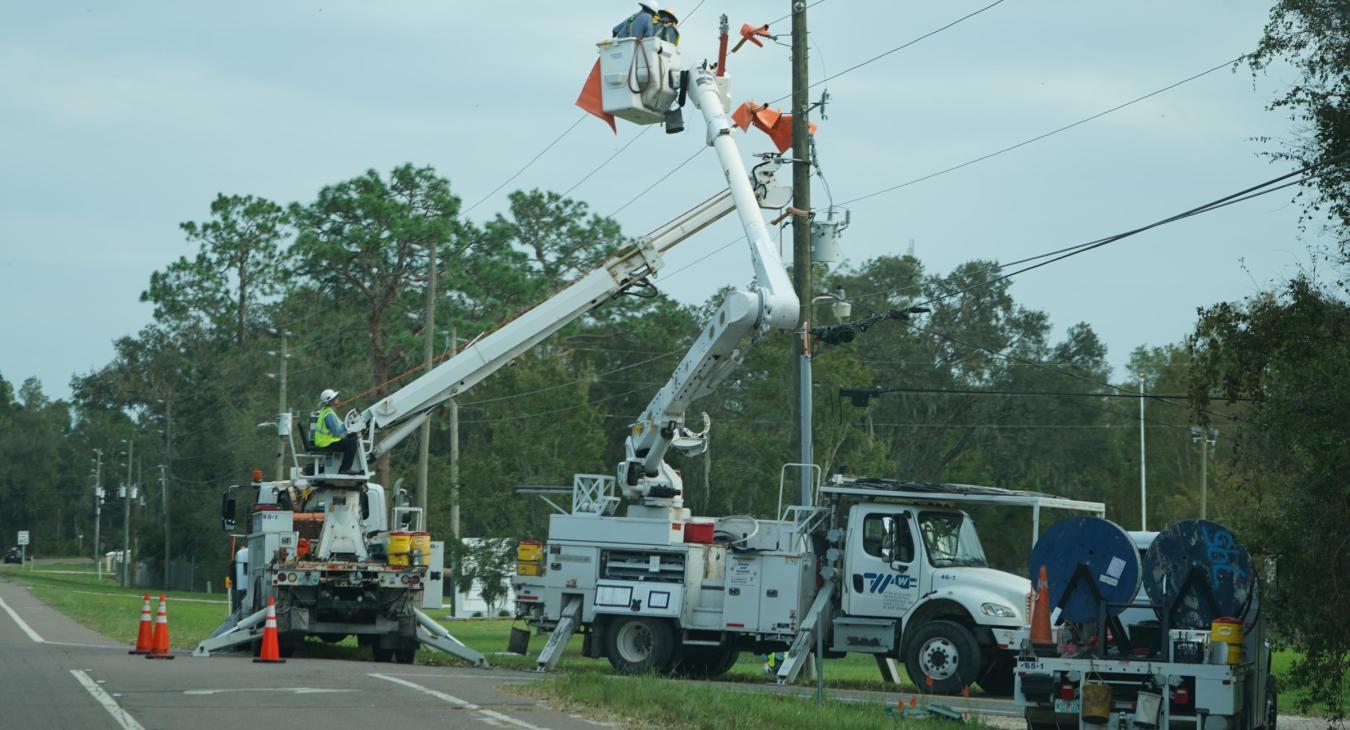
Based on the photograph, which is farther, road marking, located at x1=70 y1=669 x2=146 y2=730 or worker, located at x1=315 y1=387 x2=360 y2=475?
worker, located at x1=315 y1=387 x2=360 y2=475

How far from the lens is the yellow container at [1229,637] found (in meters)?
12.7

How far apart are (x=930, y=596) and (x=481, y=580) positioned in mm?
19005

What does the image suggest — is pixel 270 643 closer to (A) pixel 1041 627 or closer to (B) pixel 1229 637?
(A) pixel 1041 627

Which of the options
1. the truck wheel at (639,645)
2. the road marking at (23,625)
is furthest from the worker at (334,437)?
the road marking at (23,625)

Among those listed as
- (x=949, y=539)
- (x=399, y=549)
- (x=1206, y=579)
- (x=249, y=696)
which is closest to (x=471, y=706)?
(x=249, y=696)

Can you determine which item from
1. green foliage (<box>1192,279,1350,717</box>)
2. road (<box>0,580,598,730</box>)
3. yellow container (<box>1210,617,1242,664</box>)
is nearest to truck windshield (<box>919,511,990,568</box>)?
green foliage (<box>1192,279,1350,717</box>)

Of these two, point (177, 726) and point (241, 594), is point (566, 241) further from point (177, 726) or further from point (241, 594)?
point (177, 726)

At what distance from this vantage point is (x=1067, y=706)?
1309 centimetres

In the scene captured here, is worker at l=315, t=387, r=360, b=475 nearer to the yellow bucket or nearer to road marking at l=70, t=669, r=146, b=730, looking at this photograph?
road marking at l=70, t=669, r=146, b=730

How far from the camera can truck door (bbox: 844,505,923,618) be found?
19.7 metres

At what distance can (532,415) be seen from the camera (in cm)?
4312

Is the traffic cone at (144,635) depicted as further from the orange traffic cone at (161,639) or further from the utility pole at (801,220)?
the utility pole at (801,220)

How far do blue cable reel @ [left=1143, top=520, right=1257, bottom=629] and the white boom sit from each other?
6.98 m

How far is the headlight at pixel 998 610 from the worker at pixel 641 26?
8861 mm
